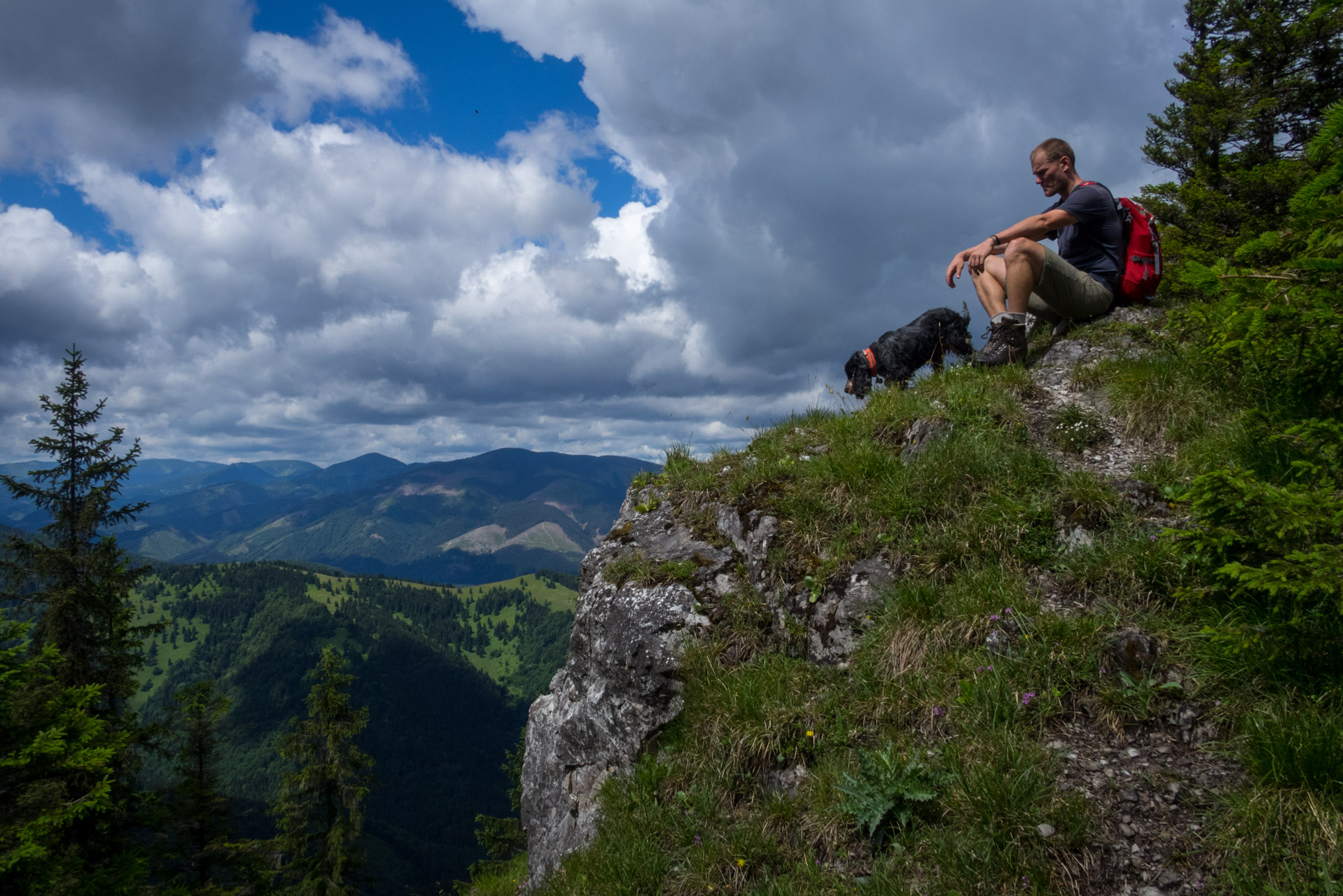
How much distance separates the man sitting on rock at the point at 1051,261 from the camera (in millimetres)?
6836

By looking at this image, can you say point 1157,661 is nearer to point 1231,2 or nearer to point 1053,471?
point 1053,471

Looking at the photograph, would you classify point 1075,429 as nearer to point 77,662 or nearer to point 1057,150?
point 1057,150

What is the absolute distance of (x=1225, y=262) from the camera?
12.6ft

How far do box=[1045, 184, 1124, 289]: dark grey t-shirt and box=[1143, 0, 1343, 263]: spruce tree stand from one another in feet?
31.1

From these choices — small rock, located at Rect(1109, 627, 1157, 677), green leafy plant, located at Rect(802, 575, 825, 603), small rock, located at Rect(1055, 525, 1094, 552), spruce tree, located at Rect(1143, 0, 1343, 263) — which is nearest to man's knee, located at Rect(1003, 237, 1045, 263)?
small rock, located at Rect(1055, 525, 1094, 552)

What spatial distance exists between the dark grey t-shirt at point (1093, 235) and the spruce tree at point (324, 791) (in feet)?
94.0

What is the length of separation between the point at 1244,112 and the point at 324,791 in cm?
4078

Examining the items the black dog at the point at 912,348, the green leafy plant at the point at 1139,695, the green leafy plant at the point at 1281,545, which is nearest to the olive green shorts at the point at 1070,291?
the black dog at the point at 912,348

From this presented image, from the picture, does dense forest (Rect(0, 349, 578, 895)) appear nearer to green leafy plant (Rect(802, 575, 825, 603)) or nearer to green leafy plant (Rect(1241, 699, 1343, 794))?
green leafy plant (Rect(802, 575, 825, 603))

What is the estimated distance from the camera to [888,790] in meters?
3.65

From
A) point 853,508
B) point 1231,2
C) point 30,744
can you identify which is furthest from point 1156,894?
point 1231,2

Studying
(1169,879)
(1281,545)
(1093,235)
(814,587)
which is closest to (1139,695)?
(1169,879)

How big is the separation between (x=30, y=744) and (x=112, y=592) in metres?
8.02

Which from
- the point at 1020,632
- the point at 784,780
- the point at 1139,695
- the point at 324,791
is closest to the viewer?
the point at 1139,695
